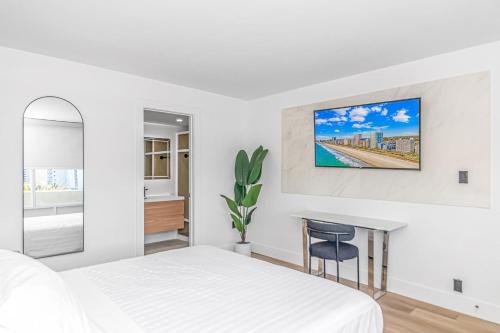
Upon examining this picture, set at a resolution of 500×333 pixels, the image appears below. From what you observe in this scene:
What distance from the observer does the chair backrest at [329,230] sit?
290 cm

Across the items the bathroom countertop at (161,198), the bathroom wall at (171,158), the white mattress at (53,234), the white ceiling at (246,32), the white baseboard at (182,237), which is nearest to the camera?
the white ceiling at (246,32)

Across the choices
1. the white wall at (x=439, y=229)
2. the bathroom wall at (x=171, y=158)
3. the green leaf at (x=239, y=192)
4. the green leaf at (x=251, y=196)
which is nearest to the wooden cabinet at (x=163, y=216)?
the bathroom wall at (x=171, y=158)

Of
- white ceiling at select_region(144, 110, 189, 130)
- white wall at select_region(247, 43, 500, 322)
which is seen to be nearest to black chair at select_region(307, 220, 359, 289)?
white wall at select_region(247, 43, 500, 322)

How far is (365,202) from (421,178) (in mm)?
648

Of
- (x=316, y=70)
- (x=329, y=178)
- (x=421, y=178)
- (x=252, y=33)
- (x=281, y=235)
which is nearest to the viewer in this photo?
(x=252, y=33)

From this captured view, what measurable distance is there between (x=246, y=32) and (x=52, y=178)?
2357mm

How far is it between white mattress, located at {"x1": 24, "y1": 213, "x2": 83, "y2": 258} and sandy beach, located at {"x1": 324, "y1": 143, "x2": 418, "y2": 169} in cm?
299

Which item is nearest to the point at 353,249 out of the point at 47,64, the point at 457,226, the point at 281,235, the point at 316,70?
the point at 457,226

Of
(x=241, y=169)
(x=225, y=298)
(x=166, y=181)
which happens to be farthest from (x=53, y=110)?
(x=166, y=181)

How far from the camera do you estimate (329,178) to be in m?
3.76

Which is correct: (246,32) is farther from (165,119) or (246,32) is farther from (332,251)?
(165,119)

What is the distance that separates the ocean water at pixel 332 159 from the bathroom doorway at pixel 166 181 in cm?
228

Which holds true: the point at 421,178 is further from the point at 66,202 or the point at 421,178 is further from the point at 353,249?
the point at 66,202

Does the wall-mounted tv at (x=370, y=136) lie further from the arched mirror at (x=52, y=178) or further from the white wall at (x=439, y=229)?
the arched mirror at (x=52, y=178)
